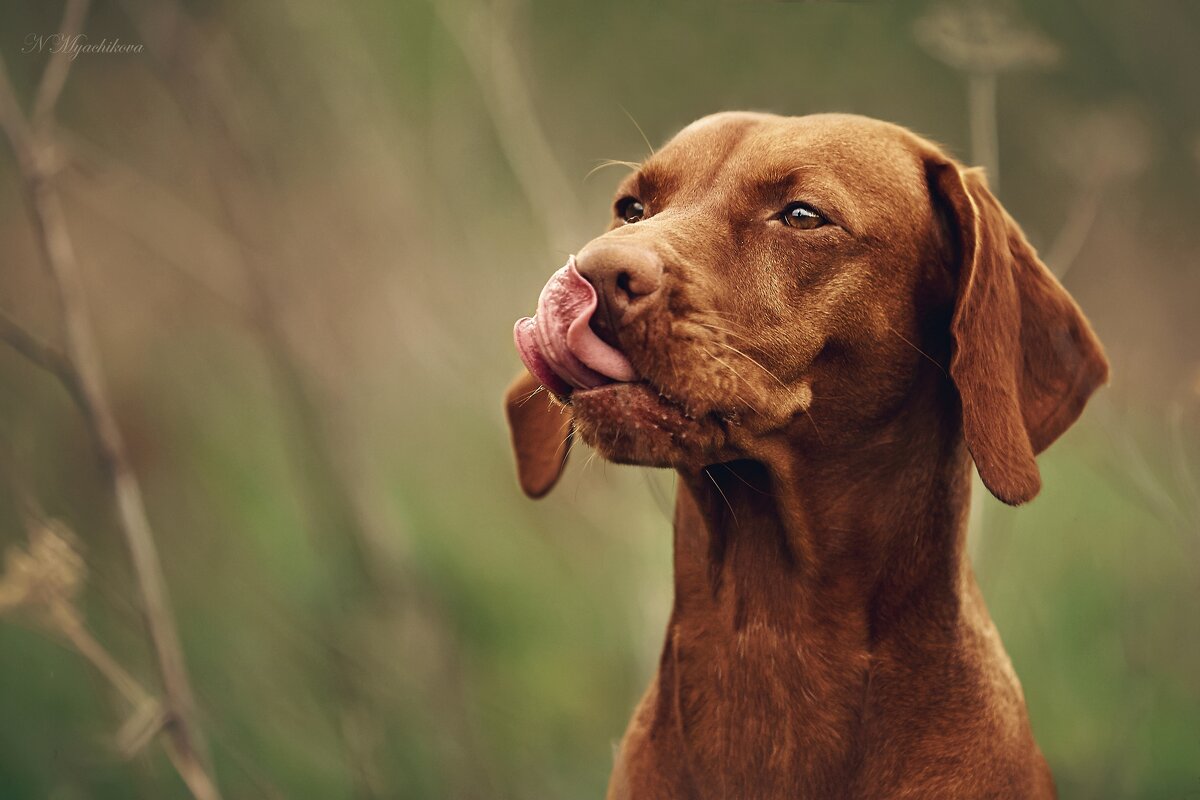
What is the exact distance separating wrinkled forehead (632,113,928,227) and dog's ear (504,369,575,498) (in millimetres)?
565

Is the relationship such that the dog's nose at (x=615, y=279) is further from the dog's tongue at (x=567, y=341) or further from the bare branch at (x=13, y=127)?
the bare branch at (x=13, y=127)

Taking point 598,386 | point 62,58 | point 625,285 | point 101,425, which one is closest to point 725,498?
point 598,386

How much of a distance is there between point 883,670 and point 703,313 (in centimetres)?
75

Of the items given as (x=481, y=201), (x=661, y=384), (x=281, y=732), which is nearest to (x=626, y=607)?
(x=281, y=732)

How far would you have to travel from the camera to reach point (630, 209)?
2484 mm

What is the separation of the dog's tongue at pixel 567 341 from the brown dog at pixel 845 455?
197 mm

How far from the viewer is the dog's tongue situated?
1845 millimetres

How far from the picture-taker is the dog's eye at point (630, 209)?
245 centimetres

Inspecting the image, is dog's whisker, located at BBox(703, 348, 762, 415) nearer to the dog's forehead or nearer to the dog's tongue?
the dog's tongue

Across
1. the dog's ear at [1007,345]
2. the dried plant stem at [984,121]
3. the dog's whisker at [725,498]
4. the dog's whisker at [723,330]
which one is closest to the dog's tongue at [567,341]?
the dog's whisker at [723,330]

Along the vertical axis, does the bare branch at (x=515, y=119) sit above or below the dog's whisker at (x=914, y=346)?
above

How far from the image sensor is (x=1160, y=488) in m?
3.51

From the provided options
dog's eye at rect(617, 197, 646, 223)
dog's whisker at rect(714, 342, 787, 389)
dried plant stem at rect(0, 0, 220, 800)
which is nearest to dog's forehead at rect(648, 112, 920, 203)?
dog's eye at rect(617, 197, 646, 223)

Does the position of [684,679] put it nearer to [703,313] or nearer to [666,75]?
[703,313]
